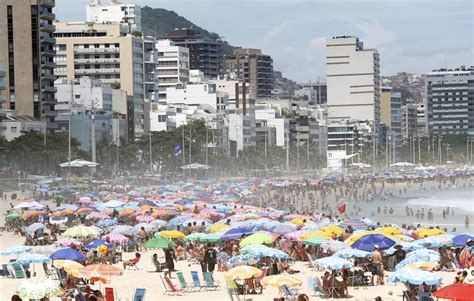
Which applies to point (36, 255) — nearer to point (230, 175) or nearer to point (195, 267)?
point (195, 267)

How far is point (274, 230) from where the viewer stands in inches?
1593

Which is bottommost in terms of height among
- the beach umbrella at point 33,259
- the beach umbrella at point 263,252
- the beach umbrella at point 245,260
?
the beach umbrella at point 245,260

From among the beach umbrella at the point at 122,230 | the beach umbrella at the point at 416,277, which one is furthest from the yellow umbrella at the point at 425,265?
the beach umbrella at the point at 122,230

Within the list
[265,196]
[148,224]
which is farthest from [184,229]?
[265,196]

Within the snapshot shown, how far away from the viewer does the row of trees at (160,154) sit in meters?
94.8

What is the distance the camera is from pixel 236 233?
126ft

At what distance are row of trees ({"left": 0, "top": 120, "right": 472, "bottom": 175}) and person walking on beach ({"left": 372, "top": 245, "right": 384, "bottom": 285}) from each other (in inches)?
2448

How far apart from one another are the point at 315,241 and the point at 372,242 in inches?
94.2

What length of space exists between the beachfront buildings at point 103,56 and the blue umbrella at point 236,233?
330 feet

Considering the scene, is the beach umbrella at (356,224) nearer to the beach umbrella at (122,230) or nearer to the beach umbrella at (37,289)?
the beach umbrella at (122,230)

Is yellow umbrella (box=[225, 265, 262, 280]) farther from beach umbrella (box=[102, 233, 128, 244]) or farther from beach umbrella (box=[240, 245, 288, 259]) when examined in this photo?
beach umbrella (box=[102, 233, 128, 244])

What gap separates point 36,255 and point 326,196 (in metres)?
71.5

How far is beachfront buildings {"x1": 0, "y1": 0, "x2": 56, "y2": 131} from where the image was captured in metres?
109

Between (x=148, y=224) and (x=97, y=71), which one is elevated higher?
(x=97, y=71)
